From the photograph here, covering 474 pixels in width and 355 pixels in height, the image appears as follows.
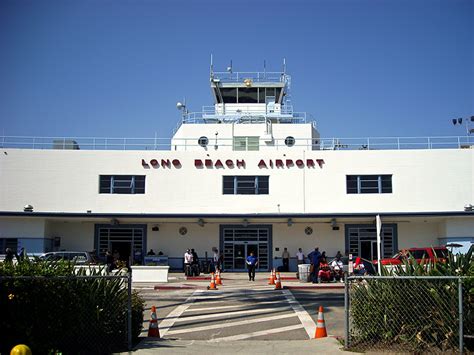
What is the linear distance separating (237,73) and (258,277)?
723 inches

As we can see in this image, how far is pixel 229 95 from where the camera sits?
43375 millimetres

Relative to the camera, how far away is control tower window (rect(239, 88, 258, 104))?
43.2m

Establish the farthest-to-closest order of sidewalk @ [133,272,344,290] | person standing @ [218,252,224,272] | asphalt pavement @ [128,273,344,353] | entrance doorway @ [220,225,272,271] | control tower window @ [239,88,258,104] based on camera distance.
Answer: control tower window @ [239,88,258,104] < entrance doorway @ [220,225,272,271] < person standing @ [218,252,224,272] < sidewalk @ [133,272,344,290] < asphalt pavement @ [128,273,344,353]

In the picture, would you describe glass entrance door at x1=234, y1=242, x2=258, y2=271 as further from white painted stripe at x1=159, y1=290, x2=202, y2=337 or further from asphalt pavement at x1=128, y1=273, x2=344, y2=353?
white painted stripe at x1=159, y1=290, x2=202, y2=337

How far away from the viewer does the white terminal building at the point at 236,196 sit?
109 feet

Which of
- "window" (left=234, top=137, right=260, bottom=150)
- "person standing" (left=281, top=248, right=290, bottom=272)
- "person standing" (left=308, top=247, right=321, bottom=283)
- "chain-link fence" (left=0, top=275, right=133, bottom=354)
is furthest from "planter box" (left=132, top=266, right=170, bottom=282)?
"chain-link fence" (left=0, top=275, right=133, bottom=354)

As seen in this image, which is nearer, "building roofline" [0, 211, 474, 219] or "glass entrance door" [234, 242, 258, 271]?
"building roofline" [0, 211, 474, 219]

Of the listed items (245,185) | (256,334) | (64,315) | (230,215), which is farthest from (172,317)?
(245,185)

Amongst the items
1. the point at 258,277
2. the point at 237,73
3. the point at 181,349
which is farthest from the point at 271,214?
the point at 181,349

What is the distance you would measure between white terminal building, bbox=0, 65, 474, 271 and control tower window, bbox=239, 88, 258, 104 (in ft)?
33.0

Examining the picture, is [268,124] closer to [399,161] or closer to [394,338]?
[399,161]

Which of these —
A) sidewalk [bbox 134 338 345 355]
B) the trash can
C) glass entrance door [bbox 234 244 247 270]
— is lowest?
sidewalk [bbox 134 338 345 355]

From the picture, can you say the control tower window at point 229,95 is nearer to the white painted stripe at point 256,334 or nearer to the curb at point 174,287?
the curb at point 174,287

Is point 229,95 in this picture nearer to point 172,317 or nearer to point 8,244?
point 8,244
